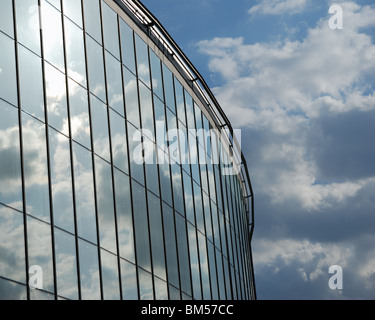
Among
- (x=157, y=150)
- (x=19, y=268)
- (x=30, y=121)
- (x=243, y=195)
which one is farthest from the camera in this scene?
(x=243, y=195)

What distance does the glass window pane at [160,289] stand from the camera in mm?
25609

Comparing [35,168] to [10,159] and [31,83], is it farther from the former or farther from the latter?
[31,83]

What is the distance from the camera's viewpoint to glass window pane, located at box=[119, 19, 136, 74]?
2766 cm

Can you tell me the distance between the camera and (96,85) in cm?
2442

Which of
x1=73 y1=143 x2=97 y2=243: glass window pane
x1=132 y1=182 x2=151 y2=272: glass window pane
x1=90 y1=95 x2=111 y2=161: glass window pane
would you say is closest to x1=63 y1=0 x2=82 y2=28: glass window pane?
x1=90 y1=95 x2=111 y2=161: glass window pane

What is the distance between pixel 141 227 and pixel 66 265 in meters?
6.15

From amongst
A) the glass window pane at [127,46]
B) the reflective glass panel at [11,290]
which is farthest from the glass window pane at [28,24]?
the reflective glass panel at [11,290]

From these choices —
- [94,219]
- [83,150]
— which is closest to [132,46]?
[83,150]

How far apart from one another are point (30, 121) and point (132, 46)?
10230 millimetres

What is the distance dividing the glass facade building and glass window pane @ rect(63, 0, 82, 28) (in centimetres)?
8

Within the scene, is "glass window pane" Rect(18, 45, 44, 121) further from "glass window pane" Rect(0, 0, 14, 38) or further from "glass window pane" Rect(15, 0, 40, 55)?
"glass window pane" Rect(0, 0, 14, 38)

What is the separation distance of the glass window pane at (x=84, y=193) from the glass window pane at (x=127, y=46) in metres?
6.72

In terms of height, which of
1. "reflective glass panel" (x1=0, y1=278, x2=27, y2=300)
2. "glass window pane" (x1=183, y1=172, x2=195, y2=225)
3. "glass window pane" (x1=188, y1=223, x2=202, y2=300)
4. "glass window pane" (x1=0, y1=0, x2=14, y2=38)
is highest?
"glass window pane" (x1=0, y1=0, x2=14, y2=38)
